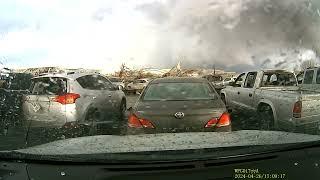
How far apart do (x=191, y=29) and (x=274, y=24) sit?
4.16 feet

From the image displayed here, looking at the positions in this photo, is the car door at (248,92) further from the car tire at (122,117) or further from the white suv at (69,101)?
the white suv at (69,101)

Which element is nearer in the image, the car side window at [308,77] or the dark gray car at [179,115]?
the dark gray car at [179,115]

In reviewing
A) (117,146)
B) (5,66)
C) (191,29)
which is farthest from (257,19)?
(117,146)

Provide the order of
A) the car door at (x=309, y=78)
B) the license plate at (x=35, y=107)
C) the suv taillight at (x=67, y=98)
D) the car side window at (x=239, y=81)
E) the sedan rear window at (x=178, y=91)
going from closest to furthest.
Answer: the sedan rear window at (x=178, y=91) < the license plate at (x=35, y=107) < the suv taillight at (x=67, y=98) < the car door at (x=309, y=78) < the car side window at (x=239, y=81)

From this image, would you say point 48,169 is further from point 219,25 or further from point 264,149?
point 219,25

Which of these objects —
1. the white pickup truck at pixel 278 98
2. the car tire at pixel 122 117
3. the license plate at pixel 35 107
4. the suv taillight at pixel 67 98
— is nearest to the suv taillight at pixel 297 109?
the white pickup truck at pixel 278 98

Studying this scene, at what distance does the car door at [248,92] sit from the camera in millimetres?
12219

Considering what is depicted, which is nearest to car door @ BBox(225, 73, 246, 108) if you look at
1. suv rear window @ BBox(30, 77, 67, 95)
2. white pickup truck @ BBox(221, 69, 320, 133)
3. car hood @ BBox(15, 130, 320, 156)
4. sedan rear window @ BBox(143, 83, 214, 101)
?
white pickup truck @ BBox(221, 69, 320, 133)

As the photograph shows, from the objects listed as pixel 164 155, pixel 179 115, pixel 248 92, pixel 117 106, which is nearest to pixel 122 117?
pixel 117 106

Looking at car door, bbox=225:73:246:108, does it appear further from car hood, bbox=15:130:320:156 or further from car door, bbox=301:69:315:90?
car hood, bbox=15:130:320:156

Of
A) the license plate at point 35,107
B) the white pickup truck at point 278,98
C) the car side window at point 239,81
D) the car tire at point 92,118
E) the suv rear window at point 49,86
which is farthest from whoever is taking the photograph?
Answer: the car side window at point 239,81

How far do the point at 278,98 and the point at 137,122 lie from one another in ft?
12.9

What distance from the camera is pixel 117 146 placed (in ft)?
11.3

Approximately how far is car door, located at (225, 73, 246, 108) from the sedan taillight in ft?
20.3
